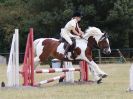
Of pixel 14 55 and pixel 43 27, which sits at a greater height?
pixel 43 27

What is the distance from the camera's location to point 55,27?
49250 millimetres

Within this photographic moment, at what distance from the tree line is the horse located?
29.2m

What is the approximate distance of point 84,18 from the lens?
4853 cm

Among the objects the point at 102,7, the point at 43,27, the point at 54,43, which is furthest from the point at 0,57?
the point at 54,43

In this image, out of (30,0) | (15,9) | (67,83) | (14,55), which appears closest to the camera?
(14,55)

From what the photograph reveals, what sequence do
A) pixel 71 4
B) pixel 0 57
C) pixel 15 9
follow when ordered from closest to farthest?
pixel 0 57 → pixel 71 4 → pixel 15 9

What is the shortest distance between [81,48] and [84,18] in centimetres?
3239

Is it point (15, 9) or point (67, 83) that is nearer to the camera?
point (67, 83)

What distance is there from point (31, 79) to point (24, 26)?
122 feet

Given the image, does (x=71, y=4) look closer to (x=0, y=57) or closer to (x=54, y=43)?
(x=0, y=57)

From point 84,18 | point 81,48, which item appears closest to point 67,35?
point 81,48

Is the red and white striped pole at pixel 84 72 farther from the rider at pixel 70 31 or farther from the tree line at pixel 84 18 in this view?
the tree line at pixel 84 18

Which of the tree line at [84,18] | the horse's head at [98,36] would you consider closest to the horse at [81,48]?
the horse's head at [98,36]

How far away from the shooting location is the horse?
16172 millimetres
